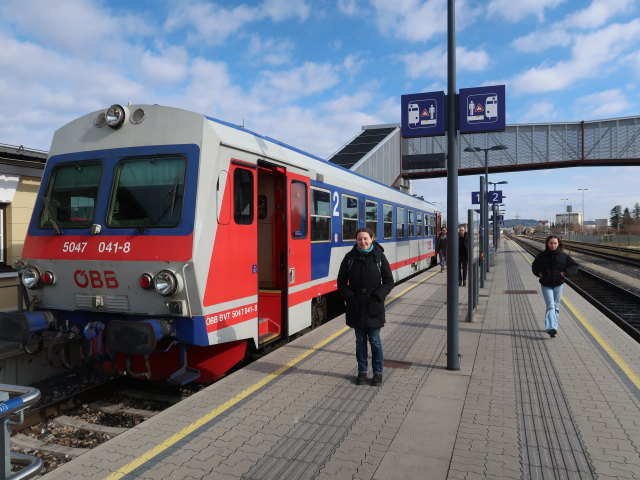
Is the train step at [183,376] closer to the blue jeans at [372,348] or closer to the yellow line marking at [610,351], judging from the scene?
the blue jeans at [372,348]

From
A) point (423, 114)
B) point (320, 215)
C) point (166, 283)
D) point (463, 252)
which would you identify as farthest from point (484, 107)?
point (463, 252)

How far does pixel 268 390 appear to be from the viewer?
516 cm

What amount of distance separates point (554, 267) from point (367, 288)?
13.5ft

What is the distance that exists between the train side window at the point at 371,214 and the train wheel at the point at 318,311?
249 centimetres

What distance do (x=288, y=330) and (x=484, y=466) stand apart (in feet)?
12.3

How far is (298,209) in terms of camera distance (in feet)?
23.3

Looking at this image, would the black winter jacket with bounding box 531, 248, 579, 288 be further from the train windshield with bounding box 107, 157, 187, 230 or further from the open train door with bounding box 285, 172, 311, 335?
the train windshield with bounding box 107, 157, 187, 230

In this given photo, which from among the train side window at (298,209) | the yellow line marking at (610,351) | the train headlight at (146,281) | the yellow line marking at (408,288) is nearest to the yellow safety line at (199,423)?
the train headlight at (146,281)

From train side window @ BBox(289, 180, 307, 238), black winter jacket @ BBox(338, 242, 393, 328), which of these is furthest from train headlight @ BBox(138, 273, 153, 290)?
train side window @ BBox(289, 180, 307, 238)

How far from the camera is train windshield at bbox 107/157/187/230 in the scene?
5066mm

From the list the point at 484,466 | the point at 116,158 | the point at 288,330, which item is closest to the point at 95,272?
the point at 116,158

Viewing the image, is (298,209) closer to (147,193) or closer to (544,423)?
(147,193)

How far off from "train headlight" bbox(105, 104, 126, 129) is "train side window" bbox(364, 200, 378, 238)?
20.2ft

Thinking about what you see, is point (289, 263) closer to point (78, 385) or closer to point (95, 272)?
point (95, 272)
